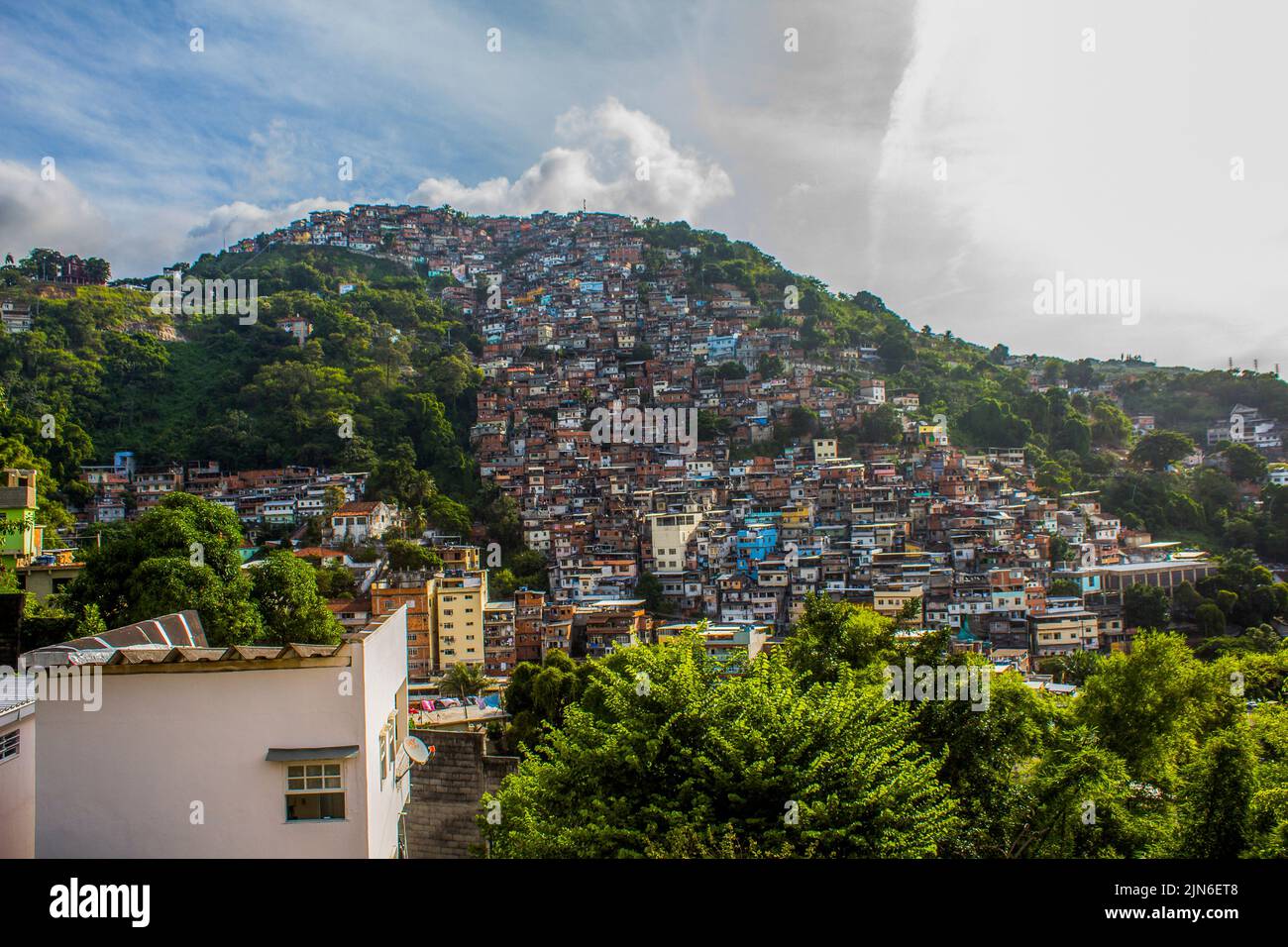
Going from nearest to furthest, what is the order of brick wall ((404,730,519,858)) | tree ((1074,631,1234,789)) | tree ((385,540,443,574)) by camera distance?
brick wall ((404,730,519,858)), tree ((1074,631,1234,789)), tree ((385,540,443,574))

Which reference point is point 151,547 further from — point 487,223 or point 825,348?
point 487,223

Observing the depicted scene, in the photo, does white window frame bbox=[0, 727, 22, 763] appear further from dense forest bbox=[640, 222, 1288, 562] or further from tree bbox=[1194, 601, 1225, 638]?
A: dense forest bbox=[640, 222, 1288, 562]

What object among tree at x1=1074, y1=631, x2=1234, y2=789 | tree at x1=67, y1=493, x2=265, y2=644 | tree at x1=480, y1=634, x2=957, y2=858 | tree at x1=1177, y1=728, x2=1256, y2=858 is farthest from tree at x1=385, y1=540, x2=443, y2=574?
tree at x1=1177, y1=728, x2=1256, y2=858

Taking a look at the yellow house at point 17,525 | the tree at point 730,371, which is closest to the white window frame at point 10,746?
the yellow house at point 17,525

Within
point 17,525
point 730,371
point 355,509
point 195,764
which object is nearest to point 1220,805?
point 195,764

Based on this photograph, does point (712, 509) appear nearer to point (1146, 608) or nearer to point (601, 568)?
point (601, 568)

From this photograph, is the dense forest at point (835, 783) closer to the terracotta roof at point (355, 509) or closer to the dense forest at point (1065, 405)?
the terracotta roof at point (355, 509)
